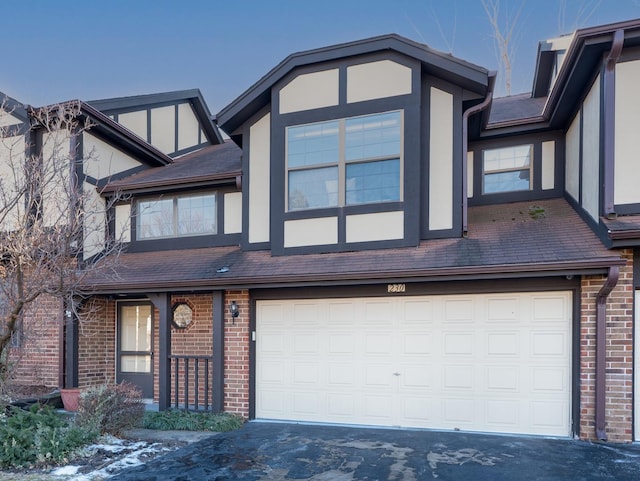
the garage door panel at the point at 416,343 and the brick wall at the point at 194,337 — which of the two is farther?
the brick wall at the point at 194,337

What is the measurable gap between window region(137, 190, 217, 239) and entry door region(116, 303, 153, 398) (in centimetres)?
162

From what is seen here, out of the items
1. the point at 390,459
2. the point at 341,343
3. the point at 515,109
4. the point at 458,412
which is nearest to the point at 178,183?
the point at 341,343

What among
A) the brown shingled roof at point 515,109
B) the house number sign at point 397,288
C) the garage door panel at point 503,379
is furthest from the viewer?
the brown shingled roof at point 515,109

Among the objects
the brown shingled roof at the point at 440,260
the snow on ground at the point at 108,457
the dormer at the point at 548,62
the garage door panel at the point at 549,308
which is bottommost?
the snow on ground at the point at 108,457

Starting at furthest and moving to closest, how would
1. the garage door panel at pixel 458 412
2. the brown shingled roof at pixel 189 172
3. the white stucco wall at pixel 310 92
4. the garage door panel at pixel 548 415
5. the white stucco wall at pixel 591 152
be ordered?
the brown shingled roof at pixel 189 172 < the white stucco wall at pixel 310 92 < the garage door panel at pixel 458 412 < the white stucco wall at pixel 591 152 < the garage door panel at pixel 548 415

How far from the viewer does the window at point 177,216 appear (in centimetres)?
935

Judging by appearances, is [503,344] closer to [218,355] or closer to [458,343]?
[458,343]

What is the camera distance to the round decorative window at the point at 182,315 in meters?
8.90

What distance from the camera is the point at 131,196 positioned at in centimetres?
973

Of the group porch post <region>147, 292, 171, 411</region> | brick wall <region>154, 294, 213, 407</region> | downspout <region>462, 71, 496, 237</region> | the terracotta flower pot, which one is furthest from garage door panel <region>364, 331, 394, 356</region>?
the terracotta flower pot

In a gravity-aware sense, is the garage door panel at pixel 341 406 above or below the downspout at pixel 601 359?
below

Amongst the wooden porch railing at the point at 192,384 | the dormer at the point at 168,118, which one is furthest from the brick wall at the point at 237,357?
the dormer at the point at 168,118

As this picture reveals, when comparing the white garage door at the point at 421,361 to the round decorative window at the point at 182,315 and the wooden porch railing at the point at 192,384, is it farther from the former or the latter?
the round decorative window at the point at 182,315

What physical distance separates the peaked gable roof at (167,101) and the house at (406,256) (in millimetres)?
2544
